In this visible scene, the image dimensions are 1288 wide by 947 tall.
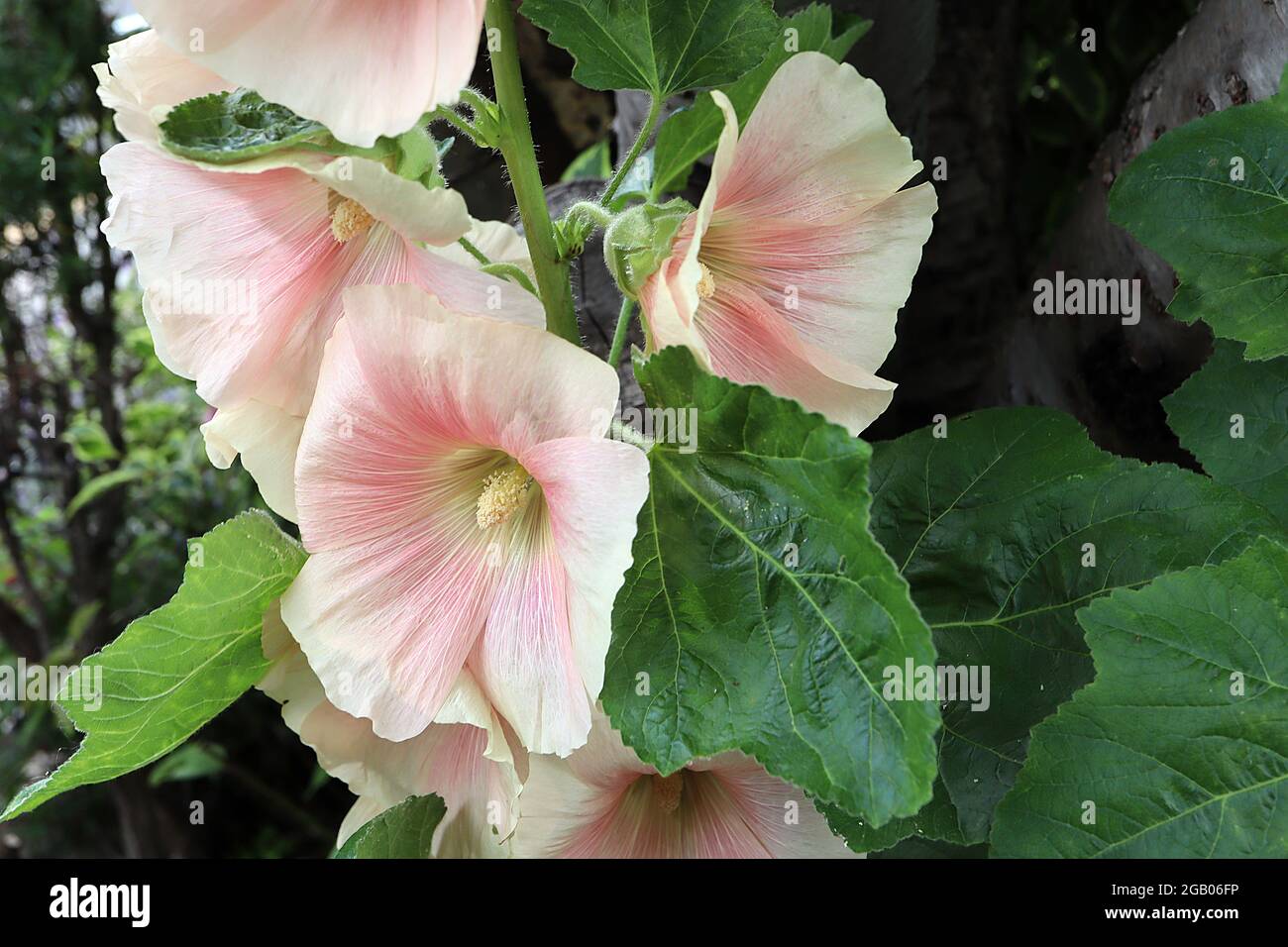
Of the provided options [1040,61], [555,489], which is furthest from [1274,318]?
[1040,61]

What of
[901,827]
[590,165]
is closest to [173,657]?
[901,827]

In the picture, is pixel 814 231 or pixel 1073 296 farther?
pixel 1073 296

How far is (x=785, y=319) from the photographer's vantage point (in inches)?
18.3

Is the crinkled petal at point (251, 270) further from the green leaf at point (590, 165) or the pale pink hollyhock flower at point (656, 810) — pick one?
the green leaf at point (590, 165)

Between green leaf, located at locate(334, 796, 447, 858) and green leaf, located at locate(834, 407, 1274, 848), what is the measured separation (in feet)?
0.66

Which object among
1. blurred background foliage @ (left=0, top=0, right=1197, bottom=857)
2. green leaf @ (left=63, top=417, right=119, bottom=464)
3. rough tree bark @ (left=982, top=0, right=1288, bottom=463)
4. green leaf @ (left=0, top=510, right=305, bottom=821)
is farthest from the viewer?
green leaf @ (left=63, top=417, right=119, bottom=464)

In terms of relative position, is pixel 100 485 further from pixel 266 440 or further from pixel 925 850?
pixel 925 850

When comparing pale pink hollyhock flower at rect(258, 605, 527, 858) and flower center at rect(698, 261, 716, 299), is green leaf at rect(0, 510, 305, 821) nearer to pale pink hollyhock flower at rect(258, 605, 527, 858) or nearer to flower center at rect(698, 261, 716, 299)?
pale pink hollyhock flower at rect(258, 605, 527, 858)

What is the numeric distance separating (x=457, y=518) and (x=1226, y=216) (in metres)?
0.38

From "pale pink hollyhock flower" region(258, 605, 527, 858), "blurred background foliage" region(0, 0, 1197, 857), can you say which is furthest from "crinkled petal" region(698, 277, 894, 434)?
"blurred background foliage" region(0, 0, 1197, 857)

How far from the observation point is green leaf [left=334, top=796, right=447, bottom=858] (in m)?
0.49
